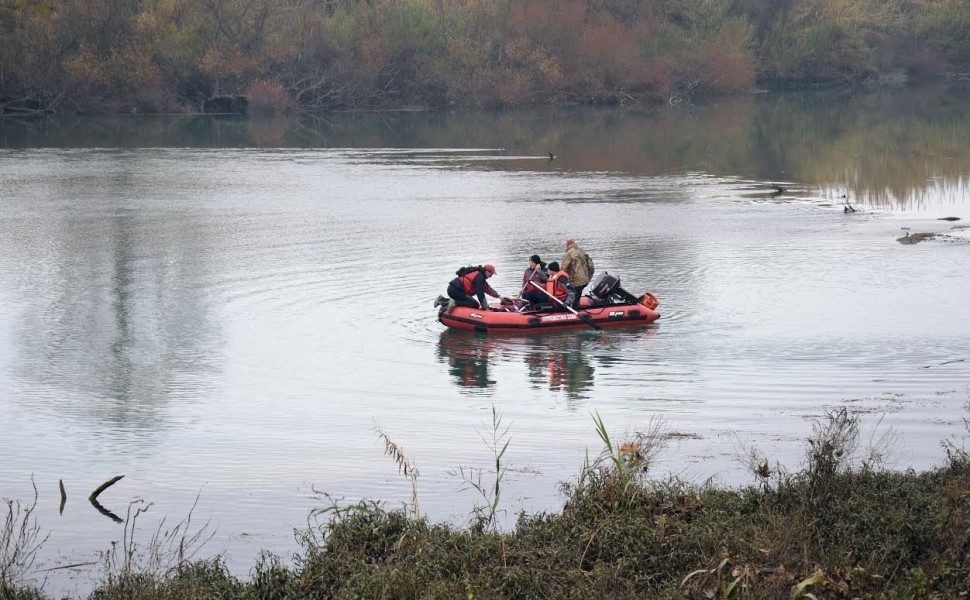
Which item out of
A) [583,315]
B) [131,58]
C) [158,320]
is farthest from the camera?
[131,58]

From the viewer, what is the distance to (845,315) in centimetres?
Answer: 2219

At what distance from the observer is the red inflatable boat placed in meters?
20.9

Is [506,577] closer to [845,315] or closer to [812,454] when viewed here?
[812,454]

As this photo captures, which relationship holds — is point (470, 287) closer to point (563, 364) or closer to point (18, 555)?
point (563, 364)

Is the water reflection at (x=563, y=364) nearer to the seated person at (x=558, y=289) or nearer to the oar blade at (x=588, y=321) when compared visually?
the oar blade at (x=588, y=321)

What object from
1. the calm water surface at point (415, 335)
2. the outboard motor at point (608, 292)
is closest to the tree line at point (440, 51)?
the calm water surface at point (415, 335)

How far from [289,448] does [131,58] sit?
69927mm

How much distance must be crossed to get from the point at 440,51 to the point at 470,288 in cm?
6885

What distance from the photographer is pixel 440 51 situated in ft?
289

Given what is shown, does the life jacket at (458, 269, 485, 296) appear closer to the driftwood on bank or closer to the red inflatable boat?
the red inflatable boat

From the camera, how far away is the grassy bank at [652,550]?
908 centimetres

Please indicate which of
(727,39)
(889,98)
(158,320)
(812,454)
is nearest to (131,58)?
(727,39)

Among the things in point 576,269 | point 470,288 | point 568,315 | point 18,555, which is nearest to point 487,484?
point 18,555

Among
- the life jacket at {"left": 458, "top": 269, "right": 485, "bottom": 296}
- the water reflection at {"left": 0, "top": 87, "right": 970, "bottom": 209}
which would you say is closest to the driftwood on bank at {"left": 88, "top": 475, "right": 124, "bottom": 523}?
the life jacket at {"left": 458, "top": 269, "right": 485, "bottom": 296}
